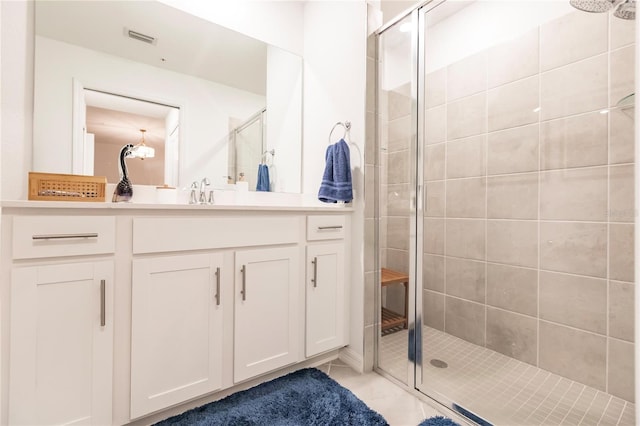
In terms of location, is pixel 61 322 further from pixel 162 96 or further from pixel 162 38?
pixel 162 38

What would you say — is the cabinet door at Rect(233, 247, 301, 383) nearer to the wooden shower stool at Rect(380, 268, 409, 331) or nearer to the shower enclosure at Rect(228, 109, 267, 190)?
the wooden shower stool at Rect(380, 268, 409, 331)

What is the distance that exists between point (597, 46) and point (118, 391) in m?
2.54

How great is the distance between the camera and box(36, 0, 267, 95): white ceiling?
1.45 metres

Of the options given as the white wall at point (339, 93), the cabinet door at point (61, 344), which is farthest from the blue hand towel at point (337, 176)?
the cabinet door at point (61, 344)

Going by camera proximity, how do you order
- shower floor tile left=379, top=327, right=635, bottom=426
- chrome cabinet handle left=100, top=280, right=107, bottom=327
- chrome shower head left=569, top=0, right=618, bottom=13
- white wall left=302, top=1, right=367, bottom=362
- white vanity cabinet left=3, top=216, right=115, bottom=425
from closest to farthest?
white vanity cabinet left=3, top=216, right=115, bottom=425 → chrome cabinet handle left=100, top=280, right=107, bottom=327 → chrome shower head left=569, top=0, right=618, bottom=13 → shower floor tile left=379, top=327, right=635, bottom=426 → white wall left=302, top=1, right=367, bottom=362

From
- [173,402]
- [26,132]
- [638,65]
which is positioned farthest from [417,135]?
[26,132]

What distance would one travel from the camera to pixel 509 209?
1.77 metres

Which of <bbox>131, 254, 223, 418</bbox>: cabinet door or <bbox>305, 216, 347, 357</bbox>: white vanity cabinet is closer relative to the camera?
<bbox>131, 254, 223, 418</bbox>: cabinet door

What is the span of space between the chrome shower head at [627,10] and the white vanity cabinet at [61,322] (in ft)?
6.86

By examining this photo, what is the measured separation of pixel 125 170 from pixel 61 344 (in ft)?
2.58

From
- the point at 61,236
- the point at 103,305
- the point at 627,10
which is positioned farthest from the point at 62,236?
the point at 627,10

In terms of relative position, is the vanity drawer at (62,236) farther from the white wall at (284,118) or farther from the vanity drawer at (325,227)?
the white wall at (284,118)

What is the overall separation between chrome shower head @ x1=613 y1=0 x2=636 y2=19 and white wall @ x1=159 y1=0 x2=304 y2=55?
1685 millimetres

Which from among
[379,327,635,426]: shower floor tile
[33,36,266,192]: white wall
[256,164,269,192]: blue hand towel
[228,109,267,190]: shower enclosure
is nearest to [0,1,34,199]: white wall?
[33,36,266,192]: white wall
